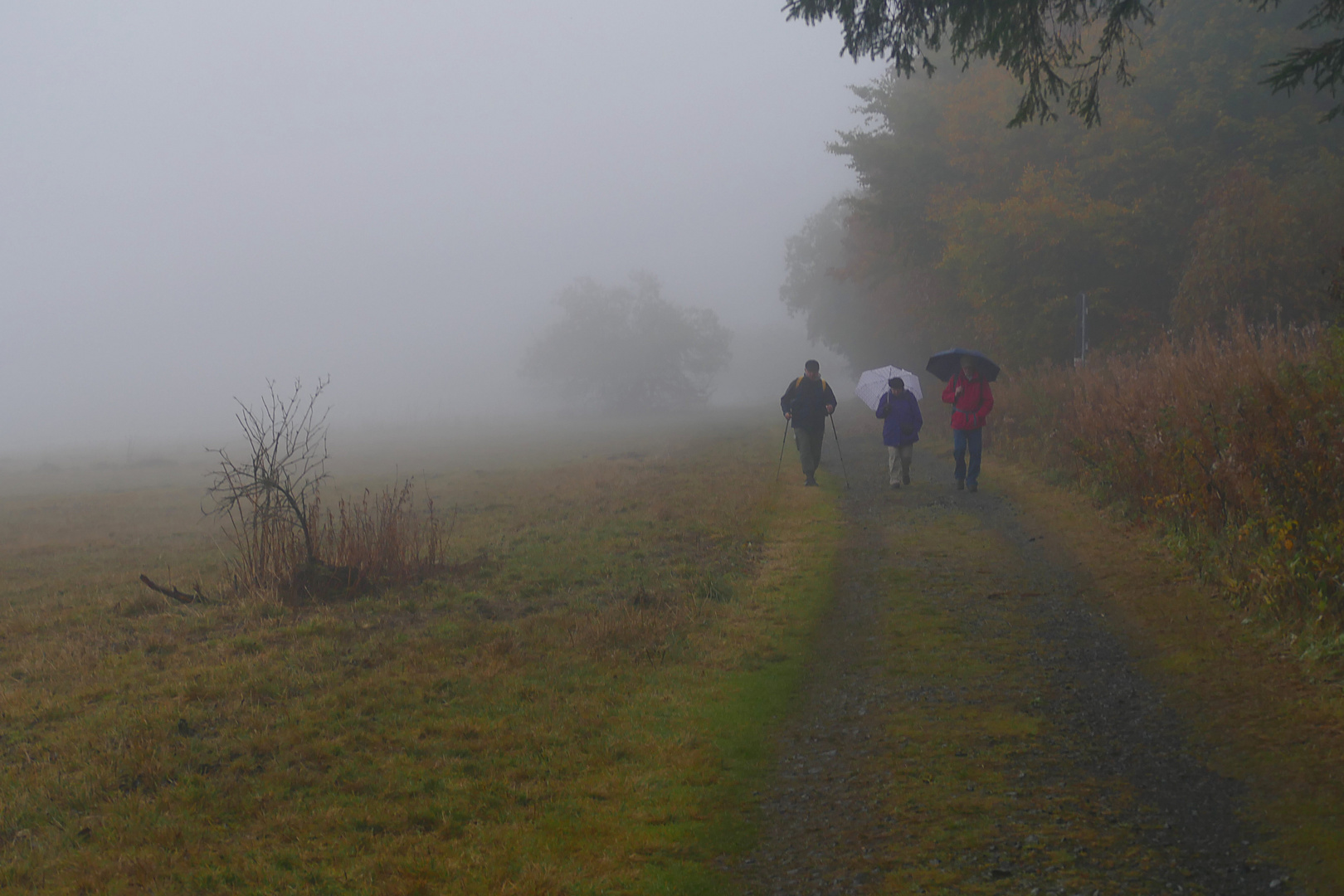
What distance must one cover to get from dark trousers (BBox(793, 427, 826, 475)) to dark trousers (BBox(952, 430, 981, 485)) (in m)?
2.61

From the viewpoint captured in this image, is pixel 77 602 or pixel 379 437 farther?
pixel 379 437

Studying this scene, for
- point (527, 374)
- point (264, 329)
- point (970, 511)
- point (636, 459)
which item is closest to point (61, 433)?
point (527, 374)

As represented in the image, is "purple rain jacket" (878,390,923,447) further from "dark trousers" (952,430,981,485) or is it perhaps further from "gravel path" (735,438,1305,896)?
"gravel path" (735,438,1305,896)

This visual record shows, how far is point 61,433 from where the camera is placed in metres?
76.1

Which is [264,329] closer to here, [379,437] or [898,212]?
[379,437]

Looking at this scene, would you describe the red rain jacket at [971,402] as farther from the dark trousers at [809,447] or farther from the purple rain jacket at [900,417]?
the dark trousers at [809,447]

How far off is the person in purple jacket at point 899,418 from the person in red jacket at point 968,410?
0.63 meters

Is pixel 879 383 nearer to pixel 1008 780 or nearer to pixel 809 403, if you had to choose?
pixel 809 403

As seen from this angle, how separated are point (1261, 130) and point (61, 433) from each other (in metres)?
86.6

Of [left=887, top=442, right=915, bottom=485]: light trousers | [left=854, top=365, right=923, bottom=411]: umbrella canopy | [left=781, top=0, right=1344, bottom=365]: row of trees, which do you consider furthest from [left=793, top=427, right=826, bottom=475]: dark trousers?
[left=781, top=0, right=1344, bottom=365]: row of trees

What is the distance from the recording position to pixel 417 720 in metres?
5.67

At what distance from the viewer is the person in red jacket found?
44.6 feet

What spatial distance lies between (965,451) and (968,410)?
71cm

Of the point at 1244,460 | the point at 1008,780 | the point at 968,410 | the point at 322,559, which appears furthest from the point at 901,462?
the point at 1008,780
